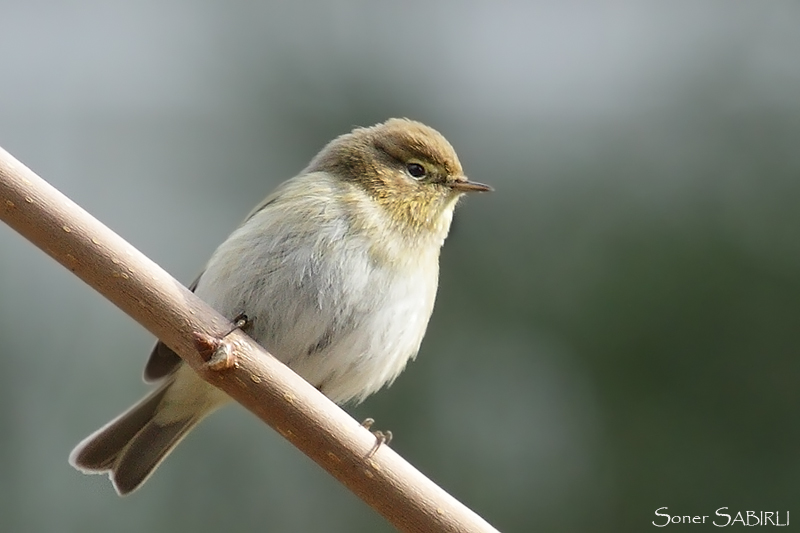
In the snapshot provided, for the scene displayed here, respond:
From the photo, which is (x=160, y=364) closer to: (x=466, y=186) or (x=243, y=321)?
(x=243, y=321)

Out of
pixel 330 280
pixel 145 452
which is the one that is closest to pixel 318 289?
pixel 330 280

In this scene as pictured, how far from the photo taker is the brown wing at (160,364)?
11.2 feet

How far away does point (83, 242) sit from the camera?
2129 millimetres

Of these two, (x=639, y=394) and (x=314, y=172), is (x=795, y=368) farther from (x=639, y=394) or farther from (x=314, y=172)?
(x=314, y=172)

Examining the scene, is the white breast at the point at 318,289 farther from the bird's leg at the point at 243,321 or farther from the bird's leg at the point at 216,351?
the bird's leg at the point at 216,351

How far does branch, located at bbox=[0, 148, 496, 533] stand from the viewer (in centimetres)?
212

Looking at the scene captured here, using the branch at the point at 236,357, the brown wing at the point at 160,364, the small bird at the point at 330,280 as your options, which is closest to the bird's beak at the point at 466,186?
the small bird at the point at 330,280

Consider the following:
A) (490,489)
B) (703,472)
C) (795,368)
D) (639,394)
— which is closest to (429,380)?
(490,489)

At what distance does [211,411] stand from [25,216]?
→ 63.6 inches

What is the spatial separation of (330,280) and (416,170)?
0.72 m

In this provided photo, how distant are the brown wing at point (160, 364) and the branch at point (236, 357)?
1195 mm

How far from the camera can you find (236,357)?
2256 millimetres

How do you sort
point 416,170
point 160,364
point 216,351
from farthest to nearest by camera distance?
point 416,170, point 160,364, point 216,351

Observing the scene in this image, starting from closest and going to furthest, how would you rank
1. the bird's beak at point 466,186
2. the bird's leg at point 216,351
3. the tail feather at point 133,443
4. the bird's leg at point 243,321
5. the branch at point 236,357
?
the branch at point 236,357 < the bird's leg at point 216,351 < the bird's leg at point 243,321 < the tail feather at point 133,443 < the bird's beak at point 466,186
